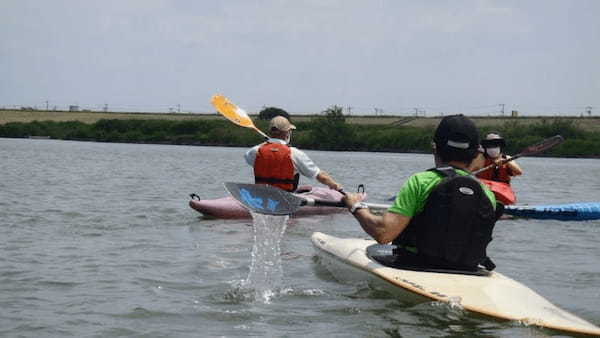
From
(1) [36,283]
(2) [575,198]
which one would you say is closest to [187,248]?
(1) [36,283]

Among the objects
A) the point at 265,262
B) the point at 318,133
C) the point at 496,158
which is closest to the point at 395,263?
the point at 265,262

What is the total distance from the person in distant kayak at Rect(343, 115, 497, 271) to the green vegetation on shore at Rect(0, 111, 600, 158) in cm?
5658

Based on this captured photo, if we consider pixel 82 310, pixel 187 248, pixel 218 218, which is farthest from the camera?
pixel 218 218

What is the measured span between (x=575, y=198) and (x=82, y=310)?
17384mm

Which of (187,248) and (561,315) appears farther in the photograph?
(187,248)

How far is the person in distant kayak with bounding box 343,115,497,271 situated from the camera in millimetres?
Result: 5539

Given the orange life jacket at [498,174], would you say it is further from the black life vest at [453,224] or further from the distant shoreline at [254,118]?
the distant shoreline at [254,118]

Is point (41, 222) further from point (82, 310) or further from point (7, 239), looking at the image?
point (82, 310)

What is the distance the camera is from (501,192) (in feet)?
36.6

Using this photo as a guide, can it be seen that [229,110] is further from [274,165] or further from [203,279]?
[203,279]

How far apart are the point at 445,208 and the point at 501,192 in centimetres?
587

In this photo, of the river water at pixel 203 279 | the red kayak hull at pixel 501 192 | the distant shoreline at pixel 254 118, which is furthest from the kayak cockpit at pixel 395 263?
the distant shoreline at pixel 254 118

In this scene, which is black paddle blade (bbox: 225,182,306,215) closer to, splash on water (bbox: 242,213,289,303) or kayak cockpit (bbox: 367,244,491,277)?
splash on water (bbox: 242,213,289,303)

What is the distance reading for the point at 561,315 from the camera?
5477 mm
